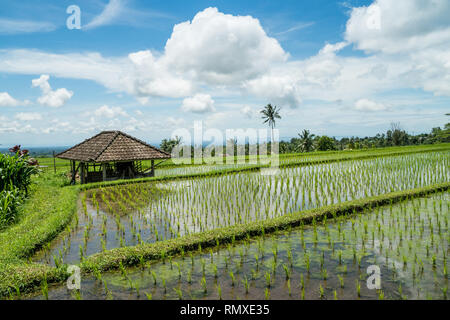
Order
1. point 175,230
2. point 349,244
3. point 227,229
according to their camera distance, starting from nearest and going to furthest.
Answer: point 349,244, point 227,229, point 175,230

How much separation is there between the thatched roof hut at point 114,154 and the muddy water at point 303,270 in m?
8.26

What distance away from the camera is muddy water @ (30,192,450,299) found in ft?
11.4

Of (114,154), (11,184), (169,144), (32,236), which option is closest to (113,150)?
(114,154)

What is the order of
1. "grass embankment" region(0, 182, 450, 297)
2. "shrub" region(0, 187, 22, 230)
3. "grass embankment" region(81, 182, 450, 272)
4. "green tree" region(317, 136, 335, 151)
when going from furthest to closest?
"green tree" region(317, 136, 335, 151) → "shrub" region(0, 187, 22, 230) → "grass embankment" region(81, 182, 450, 272) → "grass embankment" region(0, 182, 450, 297)

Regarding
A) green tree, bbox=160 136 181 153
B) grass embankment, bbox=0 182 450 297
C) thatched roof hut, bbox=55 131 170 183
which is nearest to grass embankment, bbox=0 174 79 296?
grass embankment, bbox=0 182 450 297

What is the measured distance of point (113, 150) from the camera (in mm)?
12133

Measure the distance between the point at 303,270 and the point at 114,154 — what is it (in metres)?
9.68

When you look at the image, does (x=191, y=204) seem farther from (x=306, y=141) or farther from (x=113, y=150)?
(x=306, y=141)

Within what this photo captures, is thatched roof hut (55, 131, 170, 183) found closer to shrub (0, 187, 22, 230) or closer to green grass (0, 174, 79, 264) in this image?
green grass (0, 174, 79, 264)

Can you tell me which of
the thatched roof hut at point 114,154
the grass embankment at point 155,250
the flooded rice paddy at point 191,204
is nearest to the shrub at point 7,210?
the flooded rice paddy at point 191,204

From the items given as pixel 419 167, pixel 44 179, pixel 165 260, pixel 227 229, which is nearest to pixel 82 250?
pixel 165 260
